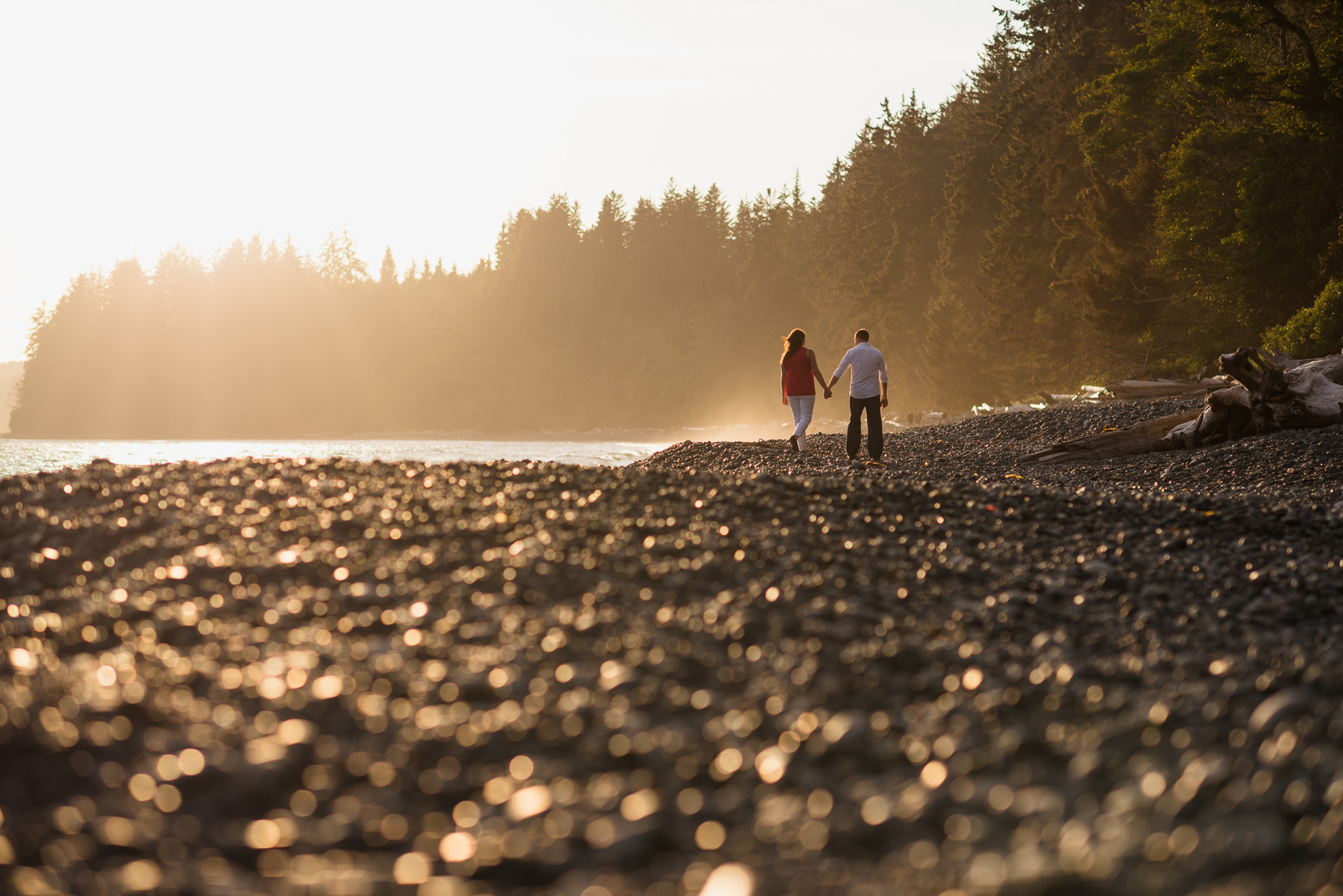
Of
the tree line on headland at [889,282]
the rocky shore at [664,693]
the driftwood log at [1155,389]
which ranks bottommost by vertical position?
the rocky shore at [664,693]

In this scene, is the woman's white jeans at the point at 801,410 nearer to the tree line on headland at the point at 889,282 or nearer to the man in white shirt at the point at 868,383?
the man in white shirt at the point at 868,383

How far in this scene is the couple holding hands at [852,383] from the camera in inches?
587

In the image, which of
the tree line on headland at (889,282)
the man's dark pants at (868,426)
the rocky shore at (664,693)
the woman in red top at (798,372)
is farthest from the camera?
the tree line on headland at (889,282)

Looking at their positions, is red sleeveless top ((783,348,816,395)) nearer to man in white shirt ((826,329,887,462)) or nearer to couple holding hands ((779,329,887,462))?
couple holding hands ((779,329,887,462))

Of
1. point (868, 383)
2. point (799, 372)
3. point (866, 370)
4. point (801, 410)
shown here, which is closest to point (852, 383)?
point (868, 383)

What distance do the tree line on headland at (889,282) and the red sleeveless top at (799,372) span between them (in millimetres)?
16026

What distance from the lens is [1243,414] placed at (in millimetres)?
14695

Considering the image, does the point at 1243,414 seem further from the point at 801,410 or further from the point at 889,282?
the point at 889,282

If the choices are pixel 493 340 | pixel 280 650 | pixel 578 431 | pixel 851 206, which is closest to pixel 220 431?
pixel 493 340

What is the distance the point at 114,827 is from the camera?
3.11 m

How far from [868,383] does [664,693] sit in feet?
38.0

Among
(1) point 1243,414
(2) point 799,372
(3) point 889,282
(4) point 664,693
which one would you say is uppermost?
(3) point 889,282

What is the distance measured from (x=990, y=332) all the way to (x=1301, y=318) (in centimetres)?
2666

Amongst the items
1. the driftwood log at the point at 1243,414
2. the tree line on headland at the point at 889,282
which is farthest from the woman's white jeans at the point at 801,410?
the tree line on headland at the point at 889,282
